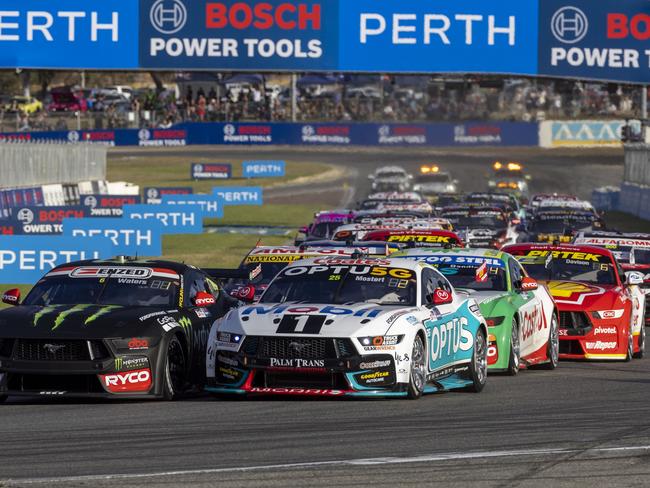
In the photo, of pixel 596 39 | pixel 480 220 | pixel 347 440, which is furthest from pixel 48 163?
pixel 347 440

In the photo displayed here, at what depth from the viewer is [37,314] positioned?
43.1ft

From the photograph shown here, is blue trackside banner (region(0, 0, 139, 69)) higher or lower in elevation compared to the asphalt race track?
higher

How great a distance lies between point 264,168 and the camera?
80.3 metres

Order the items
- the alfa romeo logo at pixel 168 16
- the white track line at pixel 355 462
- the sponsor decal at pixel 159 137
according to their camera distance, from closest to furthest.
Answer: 1. the white track line at pixel 355 462
2. the alfa romeo logo at pixel 168 16
3. the sponsor decal at pixel 159 137

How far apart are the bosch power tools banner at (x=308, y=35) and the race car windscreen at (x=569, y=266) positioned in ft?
62.1

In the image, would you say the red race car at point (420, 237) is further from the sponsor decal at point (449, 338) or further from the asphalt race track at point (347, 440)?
the sponsor decal at point (449, 338)

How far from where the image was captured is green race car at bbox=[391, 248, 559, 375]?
1541 cm

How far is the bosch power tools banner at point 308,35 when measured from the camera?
3734 cm

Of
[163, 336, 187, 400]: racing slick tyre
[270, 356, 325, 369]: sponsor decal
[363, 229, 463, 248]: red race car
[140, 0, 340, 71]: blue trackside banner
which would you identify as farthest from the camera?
[140, 0, 340, 71]: blue trackside banner

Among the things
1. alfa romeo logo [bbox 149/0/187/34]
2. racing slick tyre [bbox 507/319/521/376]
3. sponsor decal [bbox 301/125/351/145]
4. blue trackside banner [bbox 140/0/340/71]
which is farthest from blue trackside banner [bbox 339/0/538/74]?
sponsor decal [bbox 301/125/351/145]

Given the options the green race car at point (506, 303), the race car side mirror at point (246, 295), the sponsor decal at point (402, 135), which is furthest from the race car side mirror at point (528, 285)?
the sponsor decal at point (402, 135)

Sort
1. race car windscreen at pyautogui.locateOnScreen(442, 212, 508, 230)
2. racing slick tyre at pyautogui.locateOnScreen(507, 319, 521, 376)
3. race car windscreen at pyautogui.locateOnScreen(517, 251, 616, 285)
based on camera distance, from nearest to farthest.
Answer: racing slick tyre at pyautogui.locateOnScreen(507, 319, 521, 376) < race car windscreen at pyautogui.locateOnScreen(517, 251, 616, 285) < race car windscreen at pyautogui.locateOnScreen(442, 212, 508, 230)

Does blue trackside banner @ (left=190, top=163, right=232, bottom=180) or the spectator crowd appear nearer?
blue trackside banner @ (left=190, top=163, right=232, bottom=180)

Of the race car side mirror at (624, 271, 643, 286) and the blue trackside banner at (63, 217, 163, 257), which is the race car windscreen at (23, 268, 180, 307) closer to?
the race car side mirror at (624, 271, 643, 286)
